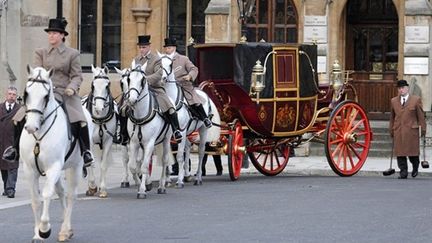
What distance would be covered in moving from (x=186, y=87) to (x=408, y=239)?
8.51 metres

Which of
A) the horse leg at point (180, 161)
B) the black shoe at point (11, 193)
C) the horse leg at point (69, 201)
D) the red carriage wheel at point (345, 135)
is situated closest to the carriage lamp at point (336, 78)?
the red carriage wheel at point (345, 135)

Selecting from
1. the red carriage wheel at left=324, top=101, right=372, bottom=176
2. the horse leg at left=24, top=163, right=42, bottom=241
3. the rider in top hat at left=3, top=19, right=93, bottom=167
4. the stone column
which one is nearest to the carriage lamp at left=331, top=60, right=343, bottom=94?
the red carriage wheel at left=324, top=101, right=372, bottom=176

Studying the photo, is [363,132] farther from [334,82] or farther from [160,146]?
[160,146]

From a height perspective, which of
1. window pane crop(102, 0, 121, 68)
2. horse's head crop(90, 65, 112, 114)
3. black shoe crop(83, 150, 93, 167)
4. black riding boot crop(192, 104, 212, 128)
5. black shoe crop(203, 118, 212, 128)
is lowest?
black shoe crop(83, 150, 93, 167)

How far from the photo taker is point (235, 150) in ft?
72.8

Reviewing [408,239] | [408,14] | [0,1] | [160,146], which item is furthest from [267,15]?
[408,239]

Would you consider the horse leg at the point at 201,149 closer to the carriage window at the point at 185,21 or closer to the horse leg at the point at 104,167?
the horse leg at the point at 104,167

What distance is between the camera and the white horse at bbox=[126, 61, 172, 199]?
18.8 m

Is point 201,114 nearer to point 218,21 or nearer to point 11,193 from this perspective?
point 11,193

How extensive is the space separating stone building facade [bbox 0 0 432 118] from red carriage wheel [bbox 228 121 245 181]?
27.1 feet

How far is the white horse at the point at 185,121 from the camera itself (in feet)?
66.9

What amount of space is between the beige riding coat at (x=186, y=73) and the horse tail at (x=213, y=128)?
73cm

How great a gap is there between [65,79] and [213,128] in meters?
7.77

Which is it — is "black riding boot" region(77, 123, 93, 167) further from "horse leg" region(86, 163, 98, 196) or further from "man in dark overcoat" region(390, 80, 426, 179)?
"man in dark overcoat" region(390, 80, 426, 179)
